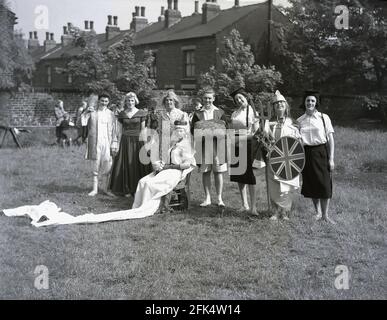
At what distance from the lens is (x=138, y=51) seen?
2789 centimetres

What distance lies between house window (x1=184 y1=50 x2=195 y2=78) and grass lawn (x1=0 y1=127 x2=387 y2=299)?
55.9 feet

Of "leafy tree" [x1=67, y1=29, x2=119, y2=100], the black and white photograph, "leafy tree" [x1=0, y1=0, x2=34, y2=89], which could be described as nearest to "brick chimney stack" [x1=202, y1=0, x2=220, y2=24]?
"leafy tree" [x1=67, y1=29, x2=119, y2=100]

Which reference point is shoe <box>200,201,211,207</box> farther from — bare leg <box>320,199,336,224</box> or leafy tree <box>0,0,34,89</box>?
leafy tree <box>0,0,34,89</box>

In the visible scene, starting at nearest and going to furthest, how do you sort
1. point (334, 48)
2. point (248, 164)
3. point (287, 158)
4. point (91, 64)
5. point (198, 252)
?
1. point (198, 252)
2. point (287, 158)
3. point (248, 164)
4. point (91, 64)
5. point (334, 48)

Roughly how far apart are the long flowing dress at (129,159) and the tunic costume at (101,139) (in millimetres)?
193

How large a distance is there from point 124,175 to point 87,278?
469 cm

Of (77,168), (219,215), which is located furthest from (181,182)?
(77,168)

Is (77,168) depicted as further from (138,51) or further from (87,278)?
(138,51)

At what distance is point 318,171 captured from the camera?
7.27 metres

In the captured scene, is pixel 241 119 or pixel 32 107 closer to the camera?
pixel 241 119

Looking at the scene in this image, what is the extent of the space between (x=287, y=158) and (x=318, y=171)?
53cm

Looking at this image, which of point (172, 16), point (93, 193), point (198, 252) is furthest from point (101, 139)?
point (172, 16)

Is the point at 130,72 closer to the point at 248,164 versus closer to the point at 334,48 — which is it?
the point at 334,48

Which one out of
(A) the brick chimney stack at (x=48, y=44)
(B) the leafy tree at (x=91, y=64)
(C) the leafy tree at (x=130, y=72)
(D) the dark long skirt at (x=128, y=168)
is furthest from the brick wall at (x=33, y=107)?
(A) the brick chimney stack at (x=48, y=44)
